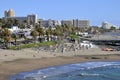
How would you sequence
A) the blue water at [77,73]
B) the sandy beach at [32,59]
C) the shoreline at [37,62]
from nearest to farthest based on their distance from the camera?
1. the blue water at [77,73]
2. the shoreline at [37,62]
3. the sandy beach at [32,59]

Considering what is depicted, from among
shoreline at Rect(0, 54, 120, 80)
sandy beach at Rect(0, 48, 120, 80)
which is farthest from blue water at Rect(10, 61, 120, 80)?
sandy beach at Rect(0, 48, 120, 80)

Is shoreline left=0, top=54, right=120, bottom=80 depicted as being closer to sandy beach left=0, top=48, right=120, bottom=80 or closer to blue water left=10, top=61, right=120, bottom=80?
sandy beach left=0, top=48, right=120, bottom=80

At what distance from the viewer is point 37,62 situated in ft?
137

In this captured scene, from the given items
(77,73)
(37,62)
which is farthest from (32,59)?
(77,73)

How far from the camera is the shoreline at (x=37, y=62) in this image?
35.0 metres

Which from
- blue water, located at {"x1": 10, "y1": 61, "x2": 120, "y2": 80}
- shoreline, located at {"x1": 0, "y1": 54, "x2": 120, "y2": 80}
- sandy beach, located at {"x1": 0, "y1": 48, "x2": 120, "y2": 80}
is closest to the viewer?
blue water, located at {"x1": 10, "y1": 61, "x2": 120, "y2": 80}

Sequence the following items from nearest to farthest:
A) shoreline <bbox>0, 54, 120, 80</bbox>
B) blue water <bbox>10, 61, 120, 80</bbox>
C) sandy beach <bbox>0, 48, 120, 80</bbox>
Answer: blue water <bbox>10, 61, 120, 80</bbox>, shoreline <bbox>0, 54, 120, 80</bbox>, sandy beach <bbox>0, 48, 120, 80</bbox>

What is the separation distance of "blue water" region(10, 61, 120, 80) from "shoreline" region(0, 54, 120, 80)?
1429 mm

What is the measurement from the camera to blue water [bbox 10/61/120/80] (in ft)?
104

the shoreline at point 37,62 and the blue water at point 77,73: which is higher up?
the shoreline at point 37,62

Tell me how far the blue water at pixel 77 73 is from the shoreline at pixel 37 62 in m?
1.43

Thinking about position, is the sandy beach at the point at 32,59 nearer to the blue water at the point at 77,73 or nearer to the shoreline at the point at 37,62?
the shoreline at the point at 37,62

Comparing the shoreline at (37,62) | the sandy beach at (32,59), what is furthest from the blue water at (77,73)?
the sandy beach at (32,59)

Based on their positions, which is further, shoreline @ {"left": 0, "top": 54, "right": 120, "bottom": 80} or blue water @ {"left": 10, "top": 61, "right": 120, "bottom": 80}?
shoreline @ {"left": 0, "top": 54, "right": 120, "bottom": 80}
